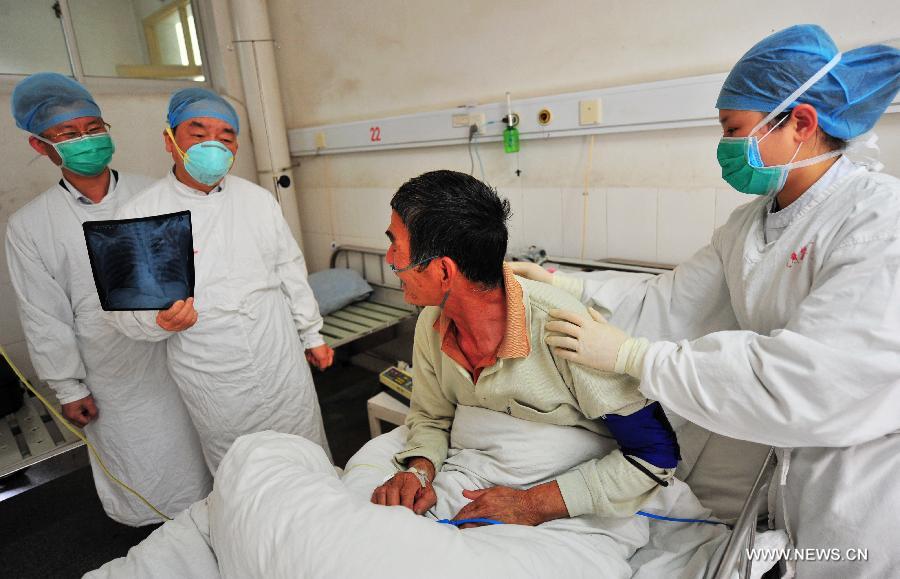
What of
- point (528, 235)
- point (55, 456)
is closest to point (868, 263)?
point (528, 235)

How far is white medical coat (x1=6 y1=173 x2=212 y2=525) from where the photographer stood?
1744mm

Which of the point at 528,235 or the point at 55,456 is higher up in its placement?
the point at 528,235

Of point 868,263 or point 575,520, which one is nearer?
point 868,263

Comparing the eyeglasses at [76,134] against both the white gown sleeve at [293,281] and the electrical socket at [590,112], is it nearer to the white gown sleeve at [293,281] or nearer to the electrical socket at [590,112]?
the white gown sleeve at [293,281]

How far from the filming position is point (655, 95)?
1.85m

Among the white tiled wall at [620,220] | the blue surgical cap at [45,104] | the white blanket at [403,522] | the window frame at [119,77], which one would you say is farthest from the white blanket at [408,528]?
the window frame at [119,77]

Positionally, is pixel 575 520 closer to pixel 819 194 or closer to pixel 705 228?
pixel 819 194

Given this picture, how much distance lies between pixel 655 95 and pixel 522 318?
1.20 metres

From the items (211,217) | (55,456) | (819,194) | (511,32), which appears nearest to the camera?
(819,194)

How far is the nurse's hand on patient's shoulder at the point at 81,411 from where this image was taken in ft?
6.04

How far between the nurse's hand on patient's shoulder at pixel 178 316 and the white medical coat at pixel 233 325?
0.10 meters

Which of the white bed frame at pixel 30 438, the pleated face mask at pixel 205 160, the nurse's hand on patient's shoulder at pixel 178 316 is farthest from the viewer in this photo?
the white bed frame at pixel 30 438

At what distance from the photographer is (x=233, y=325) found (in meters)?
1.68

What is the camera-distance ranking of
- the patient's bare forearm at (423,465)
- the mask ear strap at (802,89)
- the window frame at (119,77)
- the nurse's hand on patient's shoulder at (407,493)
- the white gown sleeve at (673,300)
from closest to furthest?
the mask ear strap at (802,89), the nurse's hand on patient's shoulder at (407,493), the patient's bare forearm at (423,465), the white gown sleeve at (673,300), the window frame at (119,77)
